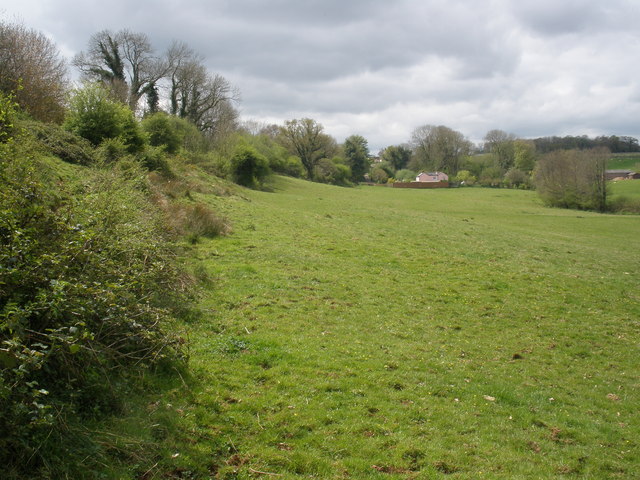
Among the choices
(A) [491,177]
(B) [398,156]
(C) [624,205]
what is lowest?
(C) [624,205]

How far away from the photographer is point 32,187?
5875 mm

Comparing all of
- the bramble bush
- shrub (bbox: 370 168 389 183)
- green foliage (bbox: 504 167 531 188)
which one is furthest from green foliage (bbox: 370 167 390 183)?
the bramble bush

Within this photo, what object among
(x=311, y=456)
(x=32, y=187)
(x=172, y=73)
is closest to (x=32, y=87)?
(x=32, y=187)

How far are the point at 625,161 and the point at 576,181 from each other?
91.4 m

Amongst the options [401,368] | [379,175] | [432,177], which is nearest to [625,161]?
[432,177]

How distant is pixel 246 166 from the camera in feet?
178

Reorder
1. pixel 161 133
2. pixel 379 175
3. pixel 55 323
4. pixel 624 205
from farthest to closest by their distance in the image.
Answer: pixel 379 175
pixel 624 205
pixel 161 133
pixel 55 323

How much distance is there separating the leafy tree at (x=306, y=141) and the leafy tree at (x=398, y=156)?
4867 centimetres

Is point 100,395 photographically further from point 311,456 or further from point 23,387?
point 311,456

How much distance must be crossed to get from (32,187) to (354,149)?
114m

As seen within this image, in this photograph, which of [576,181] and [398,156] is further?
[398,156]

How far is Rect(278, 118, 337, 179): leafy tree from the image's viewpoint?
93062 mm

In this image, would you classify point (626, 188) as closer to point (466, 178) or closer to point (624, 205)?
point (624, 205)

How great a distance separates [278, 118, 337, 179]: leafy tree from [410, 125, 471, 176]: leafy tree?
139 feet
